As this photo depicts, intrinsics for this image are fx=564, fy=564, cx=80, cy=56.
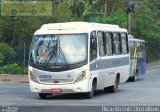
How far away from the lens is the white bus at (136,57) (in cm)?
3575

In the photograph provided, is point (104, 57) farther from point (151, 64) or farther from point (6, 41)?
point (151, 64)

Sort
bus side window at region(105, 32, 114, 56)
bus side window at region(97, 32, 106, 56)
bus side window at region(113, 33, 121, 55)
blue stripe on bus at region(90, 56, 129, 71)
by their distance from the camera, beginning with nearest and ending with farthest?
blue stripe on bus at region(90, 56, 129, 71) → bus side window at region(97, 32, 106, 56) → bus side window at region(105, 32, 114, 56) → bus side window at region(113, 33, 121, 55)

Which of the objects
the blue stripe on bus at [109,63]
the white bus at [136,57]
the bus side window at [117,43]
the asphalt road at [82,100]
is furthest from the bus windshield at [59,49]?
the white bus at [136,57]

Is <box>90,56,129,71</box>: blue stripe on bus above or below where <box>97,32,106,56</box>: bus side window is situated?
below

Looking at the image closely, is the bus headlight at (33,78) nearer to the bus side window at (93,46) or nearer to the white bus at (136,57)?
the bus side window at (93,46)

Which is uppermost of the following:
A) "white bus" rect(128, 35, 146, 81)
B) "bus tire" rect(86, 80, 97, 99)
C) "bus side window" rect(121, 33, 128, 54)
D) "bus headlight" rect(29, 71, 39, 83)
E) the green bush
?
"bus side window" rect(121, 33, 128, 54)

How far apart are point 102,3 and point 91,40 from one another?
41430 millimetres

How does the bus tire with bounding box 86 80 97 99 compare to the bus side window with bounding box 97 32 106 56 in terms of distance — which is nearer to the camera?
the bus tire with bounding box 86 80 97 99

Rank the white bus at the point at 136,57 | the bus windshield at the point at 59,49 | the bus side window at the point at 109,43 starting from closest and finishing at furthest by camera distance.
A: the bus windshield at the point at 59,49 → the bus side window at the point at 109,43 → the white bus at the point at 136,57

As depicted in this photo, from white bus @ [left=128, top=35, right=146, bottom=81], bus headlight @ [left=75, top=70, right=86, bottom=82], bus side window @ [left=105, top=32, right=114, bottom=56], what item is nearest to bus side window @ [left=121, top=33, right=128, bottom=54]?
bus side window @ [left=105, top=32, right=114, bottom=56]

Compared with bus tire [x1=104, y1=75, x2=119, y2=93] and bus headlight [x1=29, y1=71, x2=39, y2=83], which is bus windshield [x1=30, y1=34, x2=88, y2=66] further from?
bus tire [x1=104, y1=75, x2=119, y2=93]

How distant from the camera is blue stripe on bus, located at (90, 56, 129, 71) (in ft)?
71.3

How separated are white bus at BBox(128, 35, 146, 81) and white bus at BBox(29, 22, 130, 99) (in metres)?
13.0

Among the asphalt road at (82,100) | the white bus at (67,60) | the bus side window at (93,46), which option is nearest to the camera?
the asphalt road at (82,100)
